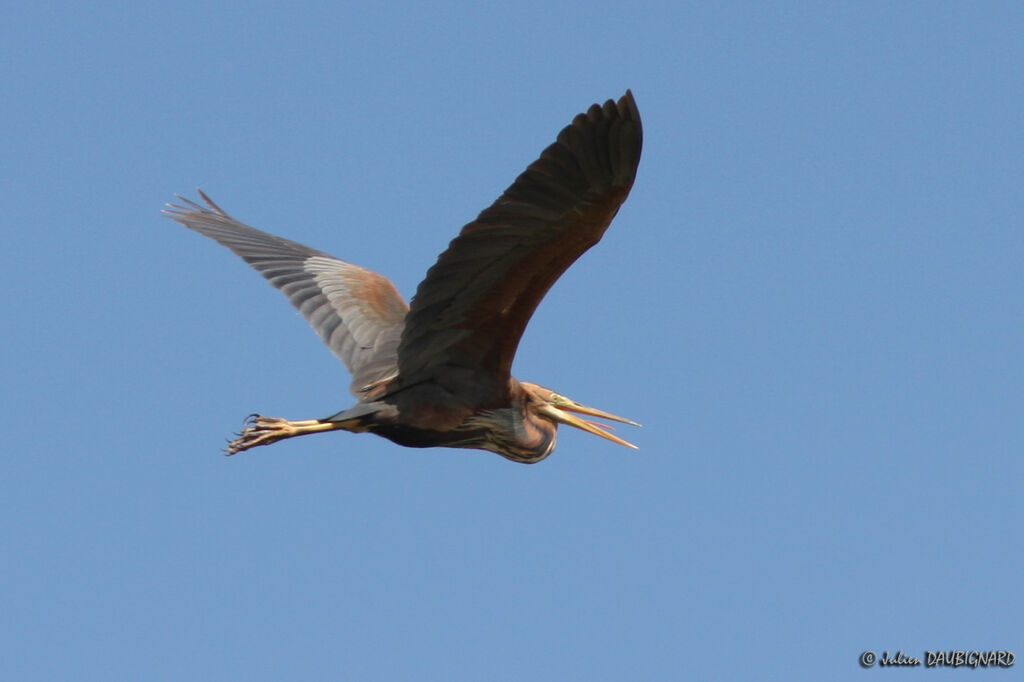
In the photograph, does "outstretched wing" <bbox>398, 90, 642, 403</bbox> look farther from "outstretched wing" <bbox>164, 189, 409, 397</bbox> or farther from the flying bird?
"outstretched wing" <bbox>164, 189, 409, 397</bbox>

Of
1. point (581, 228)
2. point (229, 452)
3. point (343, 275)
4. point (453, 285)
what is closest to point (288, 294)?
point (343, 275)

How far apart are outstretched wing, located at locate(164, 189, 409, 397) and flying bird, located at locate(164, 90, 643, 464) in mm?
14

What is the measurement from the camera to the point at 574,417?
10.7 meters

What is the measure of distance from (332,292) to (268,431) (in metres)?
2.40

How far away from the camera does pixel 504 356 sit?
9.47m

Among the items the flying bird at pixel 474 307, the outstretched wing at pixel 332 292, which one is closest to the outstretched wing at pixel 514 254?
the flying bird at pixel 474 307

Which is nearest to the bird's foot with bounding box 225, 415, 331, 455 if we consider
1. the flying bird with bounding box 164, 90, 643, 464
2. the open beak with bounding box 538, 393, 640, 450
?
the flying bird with bounding box 164, 90, 643, 464

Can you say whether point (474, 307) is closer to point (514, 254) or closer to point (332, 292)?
point (514, 254)

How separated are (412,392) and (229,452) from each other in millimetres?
1397

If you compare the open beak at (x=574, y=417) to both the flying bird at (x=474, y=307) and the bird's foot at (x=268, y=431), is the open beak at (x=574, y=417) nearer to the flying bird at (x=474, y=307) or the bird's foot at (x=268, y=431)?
the flying bird at (x=474, y=307)

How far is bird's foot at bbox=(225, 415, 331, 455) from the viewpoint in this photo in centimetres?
956

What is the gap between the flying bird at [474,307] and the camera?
7.99 meters

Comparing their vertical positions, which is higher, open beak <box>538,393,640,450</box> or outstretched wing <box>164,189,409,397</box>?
outstretched wing <box>164,189,409,397</box>

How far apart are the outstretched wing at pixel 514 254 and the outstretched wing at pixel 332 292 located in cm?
83
